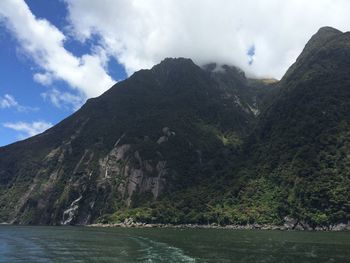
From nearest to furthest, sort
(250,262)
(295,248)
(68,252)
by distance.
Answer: (250,262) < (68,252) < (295,248)

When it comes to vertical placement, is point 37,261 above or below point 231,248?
below

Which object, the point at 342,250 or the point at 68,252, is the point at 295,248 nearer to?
the point at 342,250

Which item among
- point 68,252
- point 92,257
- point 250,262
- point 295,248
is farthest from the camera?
point 295,248

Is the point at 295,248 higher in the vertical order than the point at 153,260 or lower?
higher

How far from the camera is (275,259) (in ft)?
281

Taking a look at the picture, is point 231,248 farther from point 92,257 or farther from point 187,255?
point 92,257

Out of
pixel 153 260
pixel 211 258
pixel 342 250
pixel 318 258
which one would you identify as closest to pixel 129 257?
pixel 153 260

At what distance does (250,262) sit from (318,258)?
48.9ft

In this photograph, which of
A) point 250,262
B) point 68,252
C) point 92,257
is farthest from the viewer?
point 68,252

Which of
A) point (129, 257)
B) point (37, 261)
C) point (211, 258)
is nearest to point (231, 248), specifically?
point (211, 258)

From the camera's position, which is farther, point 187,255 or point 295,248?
point 295,248

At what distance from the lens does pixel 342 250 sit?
4033 inches

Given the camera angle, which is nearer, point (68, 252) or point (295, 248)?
point (68, 252)

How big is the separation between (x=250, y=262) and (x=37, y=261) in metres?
39.5
